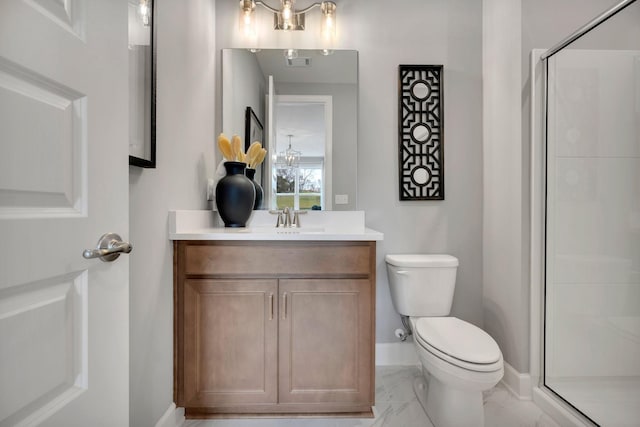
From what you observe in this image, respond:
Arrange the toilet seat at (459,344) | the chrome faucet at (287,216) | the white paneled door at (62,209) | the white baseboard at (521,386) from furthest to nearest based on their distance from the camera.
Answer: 1. the chrome faucet at (287,216)
2. the white baseboard at (521,386)
3. the toilet seat at (459,344)
4. the white paneled door at (62,209)

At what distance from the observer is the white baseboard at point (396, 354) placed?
2.08 meters

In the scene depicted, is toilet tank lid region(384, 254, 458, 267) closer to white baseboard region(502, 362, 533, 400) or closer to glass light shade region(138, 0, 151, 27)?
white baseboard region(502, 362, 533, 400)

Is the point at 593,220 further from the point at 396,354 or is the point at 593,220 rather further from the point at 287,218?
the point at 287,218

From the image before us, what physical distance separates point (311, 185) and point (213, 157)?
0.64 metres

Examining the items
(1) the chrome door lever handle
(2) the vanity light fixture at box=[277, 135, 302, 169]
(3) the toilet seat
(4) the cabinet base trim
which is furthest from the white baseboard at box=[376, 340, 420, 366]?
(1) the chrome door lever handle

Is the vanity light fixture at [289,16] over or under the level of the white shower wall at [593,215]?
over

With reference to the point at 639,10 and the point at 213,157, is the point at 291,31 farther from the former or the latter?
the point at 639,10

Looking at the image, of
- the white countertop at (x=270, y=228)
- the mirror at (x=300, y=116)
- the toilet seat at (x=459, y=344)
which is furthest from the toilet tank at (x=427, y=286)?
the mirror at (x=300, y=116)

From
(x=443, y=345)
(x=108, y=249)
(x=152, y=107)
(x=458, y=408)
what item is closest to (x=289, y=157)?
(x=152, y=107)

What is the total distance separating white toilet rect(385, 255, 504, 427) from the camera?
130cm

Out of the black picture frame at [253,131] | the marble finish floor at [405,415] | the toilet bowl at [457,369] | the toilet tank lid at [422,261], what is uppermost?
the black picture frame at [253,131]

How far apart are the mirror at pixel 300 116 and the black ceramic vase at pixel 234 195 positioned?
10.7 inches

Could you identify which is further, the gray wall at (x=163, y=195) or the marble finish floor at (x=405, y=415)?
the marble finish floor at (x=405, y=415)

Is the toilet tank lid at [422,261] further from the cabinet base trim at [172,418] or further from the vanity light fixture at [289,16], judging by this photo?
the vanity light fixture at [289,16]
